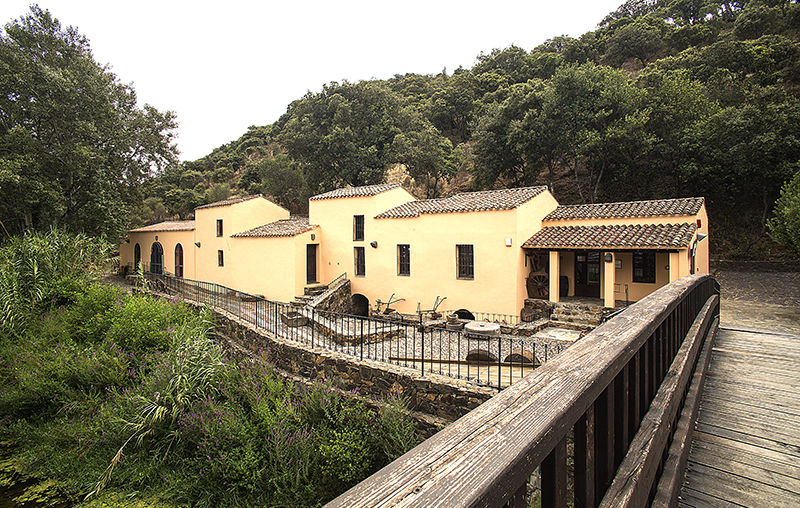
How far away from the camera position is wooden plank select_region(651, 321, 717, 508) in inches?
64.6

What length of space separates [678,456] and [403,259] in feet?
45.1

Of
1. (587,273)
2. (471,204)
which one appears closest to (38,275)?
(471,204)

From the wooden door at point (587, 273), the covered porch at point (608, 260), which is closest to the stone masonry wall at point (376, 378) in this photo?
the covered porch at point (608, 260)

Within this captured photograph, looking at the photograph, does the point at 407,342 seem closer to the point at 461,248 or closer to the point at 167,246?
the point at 461,248

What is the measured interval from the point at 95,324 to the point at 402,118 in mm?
20923

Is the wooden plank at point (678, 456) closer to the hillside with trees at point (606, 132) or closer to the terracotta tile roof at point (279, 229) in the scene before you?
the hillside with trees at point (606, 132)

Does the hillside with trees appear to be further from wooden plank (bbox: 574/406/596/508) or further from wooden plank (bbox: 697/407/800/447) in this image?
wooden plank (bbox: 574/406/596/508)

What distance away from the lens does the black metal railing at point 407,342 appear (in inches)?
300

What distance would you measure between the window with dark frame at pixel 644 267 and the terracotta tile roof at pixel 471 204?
4.23m

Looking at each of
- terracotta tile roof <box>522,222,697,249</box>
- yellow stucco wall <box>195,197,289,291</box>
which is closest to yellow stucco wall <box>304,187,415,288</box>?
yellow stucco wall <box>195,197,289,291</box>

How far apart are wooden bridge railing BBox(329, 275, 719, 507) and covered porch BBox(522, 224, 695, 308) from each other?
36.0 feet

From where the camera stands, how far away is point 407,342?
10.5 metres

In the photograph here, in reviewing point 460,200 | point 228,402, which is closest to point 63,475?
point 228,402

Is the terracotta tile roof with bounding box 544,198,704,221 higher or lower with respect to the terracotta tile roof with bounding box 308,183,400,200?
lower
